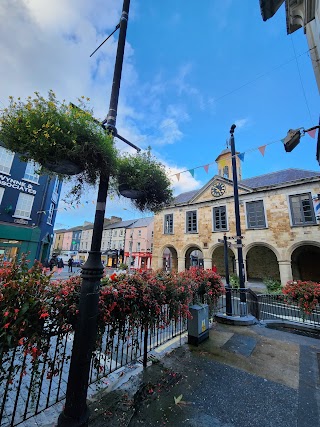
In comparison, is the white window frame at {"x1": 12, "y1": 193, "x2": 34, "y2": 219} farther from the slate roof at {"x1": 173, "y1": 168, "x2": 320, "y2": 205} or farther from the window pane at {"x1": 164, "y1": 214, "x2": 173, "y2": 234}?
the window pane at {"x1": 164, "y1": 214, "x2": 173, "y2": 234}

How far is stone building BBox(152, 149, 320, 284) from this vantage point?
14.7 meters

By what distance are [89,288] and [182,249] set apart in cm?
1879

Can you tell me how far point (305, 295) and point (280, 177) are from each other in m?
15.3

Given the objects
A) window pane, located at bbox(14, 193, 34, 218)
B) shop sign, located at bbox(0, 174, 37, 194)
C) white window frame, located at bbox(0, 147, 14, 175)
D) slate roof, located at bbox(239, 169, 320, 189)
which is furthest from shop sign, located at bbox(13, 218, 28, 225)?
slate roof, located at bbox(239, 169, 320, 189)

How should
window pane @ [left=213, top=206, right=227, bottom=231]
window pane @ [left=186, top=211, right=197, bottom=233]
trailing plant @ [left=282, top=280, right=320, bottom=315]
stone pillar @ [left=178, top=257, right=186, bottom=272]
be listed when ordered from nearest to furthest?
trailing plant @ [left=282, top=280, right=320, bottom=315] < window pane @ [left=213, top=206, right=227, bottom=231] < stone pillar @ [left=178, top=257, right=186, bottom=272] < window pane @ [left=186, top=211, right=197, bottom=233]

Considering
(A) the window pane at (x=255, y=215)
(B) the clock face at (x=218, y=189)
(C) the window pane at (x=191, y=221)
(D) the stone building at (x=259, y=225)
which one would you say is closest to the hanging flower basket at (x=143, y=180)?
(D) the stone building at (x=259, y=225)

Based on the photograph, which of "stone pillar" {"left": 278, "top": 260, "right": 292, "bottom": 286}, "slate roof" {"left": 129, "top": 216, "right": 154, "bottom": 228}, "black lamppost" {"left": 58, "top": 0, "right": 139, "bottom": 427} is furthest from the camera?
"slate roof" {"left": 129, "top": 216, "right": 154, "bottom": 228}

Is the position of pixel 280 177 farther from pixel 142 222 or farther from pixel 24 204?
pixel 142 222

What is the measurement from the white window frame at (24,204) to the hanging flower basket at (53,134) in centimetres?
1620

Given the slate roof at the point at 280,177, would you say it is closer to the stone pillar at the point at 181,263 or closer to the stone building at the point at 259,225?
the stone building at the point at 259,225

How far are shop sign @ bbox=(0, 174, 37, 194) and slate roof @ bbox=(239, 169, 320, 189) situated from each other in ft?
61.5

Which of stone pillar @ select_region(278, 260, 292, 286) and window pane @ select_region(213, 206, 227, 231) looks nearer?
stone pillar @ select_region(278, 260, 292, 286)

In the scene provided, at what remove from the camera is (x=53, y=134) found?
6.76 feet

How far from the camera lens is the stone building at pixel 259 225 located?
1469 centimetres
